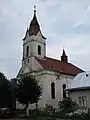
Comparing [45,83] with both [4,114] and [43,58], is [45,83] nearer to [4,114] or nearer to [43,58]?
[43,58]

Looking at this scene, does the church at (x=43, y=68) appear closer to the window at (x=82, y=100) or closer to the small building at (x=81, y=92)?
the small building at (x=81, y=92)

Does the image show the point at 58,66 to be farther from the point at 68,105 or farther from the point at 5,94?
the point at 68,105

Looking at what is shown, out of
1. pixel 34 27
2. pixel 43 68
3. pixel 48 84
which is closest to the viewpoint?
pixel 48 84

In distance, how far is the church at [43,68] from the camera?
50.2 m

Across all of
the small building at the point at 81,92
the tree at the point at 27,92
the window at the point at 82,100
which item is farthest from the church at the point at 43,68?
the window at the point at 82,100

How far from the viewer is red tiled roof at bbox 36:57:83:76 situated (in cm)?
5235

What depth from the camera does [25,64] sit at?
55.1m

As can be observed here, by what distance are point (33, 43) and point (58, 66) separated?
758 cm

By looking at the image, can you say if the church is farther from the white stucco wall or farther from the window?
the window

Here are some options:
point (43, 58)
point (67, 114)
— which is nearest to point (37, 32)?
point (43, 58)

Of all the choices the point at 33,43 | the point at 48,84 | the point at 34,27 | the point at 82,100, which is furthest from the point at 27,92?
the point at 34,27

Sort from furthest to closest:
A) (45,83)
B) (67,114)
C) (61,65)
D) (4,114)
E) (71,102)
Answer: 1. (61,65)
2. (45,83)
3. (4,114)
4. (71,102)
5. (67,114)

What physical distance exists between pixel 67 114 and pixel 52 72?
21.7 m

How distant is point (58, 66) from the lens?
55.2 meters
